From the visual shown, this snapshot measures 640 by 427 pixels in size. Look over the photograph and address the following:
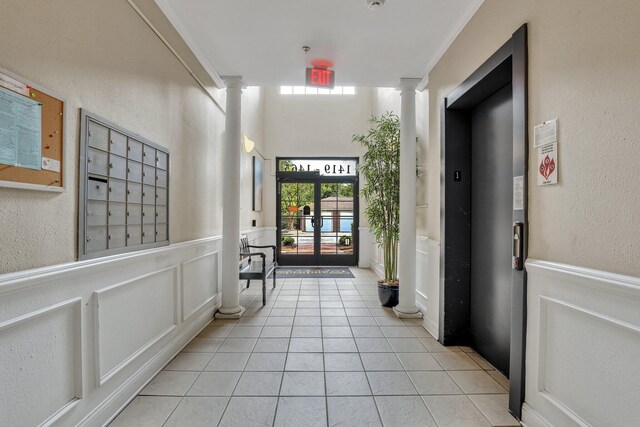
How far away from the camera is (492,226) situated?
91.7 inches

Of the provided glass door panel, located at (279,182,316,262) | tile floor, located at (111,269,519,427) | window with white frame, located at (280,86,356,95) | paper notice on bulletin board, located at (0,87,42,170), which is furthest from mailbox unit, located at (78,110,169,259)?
window with white frame, located at (280,86,356,95)

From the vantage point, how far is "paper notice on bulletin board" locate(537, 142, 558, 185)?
1485 mm

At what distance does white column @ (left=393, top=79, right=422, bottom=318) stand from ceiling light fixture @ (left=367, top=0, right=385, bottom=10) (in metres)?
1.37

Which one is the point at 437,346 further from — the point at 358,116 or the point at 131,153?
the point at 358,116

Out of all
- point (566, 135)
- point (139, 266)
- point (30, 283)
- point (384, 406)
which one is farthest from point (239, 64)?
point (384, 406)

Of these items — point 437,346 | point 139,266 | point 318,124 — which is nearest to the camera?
point 139,266

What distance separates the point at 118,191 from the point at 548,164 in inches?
94.0

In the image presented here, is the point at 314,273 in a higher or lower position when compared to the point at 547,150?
lower

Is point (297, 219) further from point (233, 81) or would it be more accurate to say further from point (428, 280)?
point (428, 280)

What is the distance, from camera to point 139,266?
197cm

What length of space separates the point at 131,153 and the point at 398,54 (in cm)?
244

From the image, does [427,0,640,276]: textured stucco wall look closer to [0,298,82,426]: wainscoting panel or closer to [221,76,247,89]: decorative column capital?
[0,298,82,426]: wainscoting panel

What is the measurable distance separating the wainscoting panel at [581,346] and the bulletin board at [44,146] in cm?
236

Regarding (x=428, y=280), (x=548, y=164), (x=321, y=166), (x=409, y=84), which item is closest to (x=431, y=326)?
(x=428, y=280)
